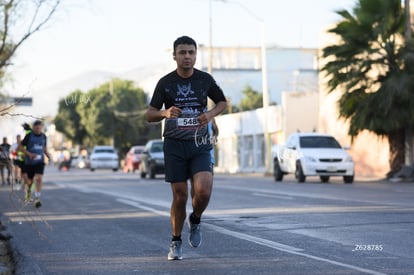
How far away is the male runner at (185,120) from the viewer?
8.41 metres

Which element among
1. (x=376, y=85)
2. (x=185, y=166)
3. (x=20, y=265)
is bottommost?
(x=20, y=265)

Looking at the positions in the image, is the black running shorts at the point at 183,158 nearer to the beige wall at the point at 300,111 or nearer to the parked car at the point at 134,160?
the beige wall at the point at 300,111

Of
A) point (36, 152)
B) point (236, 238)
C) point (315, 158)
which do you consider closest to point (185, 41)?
point (236, 238)

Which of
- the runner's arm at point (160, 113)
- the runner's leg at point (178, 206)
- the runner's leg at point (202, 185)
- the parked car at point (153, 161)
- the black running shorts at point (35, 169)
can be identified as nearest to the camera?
the runner's arm at point (160, 113)

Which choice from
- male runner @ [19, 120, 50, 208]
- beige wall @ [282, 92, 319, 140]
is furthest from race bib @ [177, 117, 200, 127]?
beige wall @ [282, 92, 319, 140]

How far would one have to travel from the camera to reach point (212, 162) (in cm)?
866

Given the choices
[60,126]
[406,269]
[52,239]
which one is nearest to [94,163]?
[60,126]

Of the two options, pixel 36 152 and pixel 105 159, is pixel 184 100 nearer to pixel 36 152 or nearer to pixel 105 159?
pixel 36 152

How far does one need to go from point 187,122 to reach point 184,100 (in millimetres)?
230

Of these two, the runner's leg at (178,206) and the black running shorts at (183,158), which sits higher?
the black running shorts at (183,158)

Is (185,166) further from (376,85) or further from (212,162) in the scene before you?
(376,85)

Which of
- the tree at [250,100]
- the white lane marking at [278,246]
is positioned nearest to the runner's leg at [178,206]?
the white lane marking at [278,246]

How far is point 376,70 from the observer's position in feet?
100

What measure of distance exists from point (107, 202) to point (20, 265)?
407 inches
